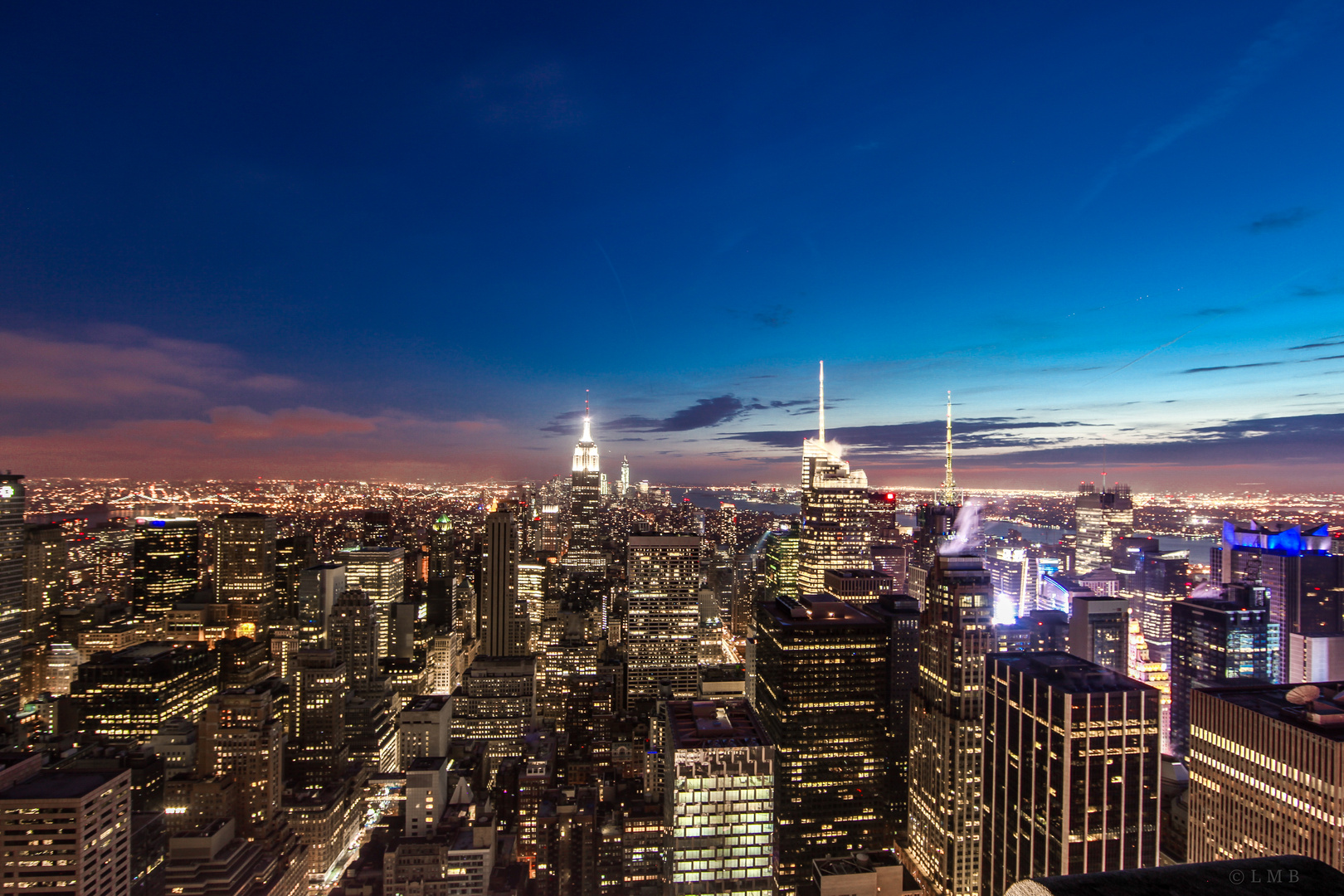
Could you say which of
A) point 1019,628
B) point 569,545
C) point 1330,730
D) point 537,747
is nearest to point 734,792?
point 1330,730

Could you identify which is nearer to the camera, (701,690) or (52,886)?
(52,886)

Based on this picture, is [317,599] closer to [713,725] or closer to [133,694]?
[133,694]

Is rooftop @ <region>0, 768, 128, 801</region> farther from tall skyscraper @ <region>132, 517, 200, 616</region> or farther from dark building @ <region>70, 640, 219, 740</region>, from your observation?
tall skyscraper @ <region>132, 517, 200, 616</region>

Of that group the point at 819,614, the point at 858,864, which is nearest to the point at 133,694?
the point at 819,614

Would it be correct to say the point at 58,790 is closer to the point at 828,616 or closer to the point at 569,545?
the point at 828,616

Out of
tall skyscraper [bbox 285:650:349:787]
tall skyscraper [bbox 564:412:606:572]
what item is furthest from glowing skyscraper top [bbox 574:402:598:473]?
tall skyscraper [bbox 285:650:349:787]

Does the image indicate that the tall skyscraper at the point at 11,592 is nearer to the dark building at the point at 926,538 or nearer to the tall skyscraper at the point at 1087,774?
the tall skyscraper at the point at 1087,774
